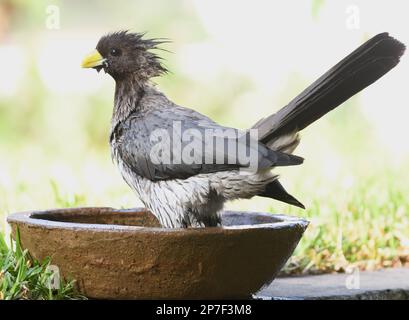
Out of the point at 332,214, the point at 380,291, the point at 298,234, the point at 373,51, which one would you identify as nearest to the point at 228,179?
the point at 298,234

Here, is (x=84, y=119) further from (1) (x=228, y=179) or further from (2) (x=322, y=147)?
(1) (x=228, y=179)

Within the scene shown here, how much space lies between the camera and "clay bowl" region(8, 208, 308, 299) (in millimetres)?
4094

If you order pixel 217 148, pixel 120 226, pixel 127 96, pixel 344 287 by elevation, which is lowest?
pixel 344 287

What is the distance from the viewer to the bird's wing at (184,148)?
419 centimetres

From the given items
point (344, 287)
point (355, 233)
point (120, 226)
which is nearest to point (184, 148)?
point (120, 226)

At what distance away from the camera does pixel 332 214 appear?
6.17 metres

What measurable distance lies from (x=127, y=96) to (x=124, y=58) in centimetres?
24

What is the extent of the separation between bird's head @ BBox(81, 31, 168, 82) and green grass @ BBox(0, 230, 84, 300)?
1.13m

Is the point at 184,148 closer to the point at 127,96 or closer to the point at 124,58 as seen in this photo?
the point at 127,96

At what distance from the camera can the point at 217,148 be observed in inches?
168

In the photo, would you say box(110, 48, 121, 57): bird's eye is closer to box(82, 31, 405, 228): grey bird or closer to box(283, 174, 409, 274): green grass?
box(82, 31, 405, 228): grey bird

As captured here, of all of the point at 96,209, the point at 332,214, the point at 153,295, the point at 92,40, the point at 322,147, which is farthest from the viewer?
the point at 92,40

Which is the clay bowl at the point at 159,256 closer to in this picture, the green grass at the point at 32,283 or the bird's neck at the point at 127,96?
the green grass at the point at 32,283
